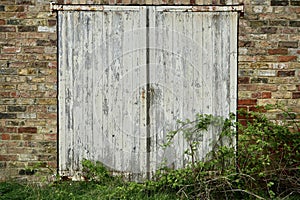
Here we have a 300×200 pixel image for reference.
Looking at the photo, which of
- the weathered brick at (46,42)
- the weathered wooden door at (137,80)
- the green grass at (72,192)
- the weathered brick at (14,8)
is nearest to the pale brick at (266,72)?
the weathered wooden door at (137,80)

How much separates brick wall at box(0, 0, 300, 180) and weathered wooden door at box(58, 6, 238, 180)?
14cm

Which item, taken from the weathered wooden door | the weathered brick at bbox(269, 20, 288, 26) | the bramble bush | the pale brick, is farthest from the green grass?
Answer: the weathered brick at bbox(269, 20, 288, 26)

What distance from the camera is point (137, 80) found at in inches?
230

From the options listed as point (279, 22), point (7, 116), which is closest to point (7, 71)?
point (7, 116)

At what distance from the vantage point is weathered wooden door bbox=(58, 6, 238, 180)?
229 inches

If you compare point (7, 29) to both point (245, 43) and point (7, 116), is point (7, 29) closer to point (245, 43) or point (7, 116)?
point (7, 116)

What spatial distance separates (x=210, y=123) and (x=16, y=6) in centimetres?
272

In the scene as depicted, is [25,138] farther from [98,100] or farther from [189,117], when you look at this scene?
[189,117]

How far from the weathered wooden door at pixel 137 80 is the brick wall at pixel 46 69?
0.14 meters

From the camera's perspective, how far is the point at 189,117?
5.88 metres

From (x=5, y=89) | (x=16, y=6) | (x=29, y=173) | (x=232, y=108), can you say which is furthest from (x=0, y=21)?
(x=232, y=108)

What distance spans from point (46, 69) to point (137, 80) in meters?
1.10

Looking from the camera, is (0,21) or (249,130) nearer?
(249,130)

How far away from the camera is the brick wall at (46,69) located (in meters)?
5.80
